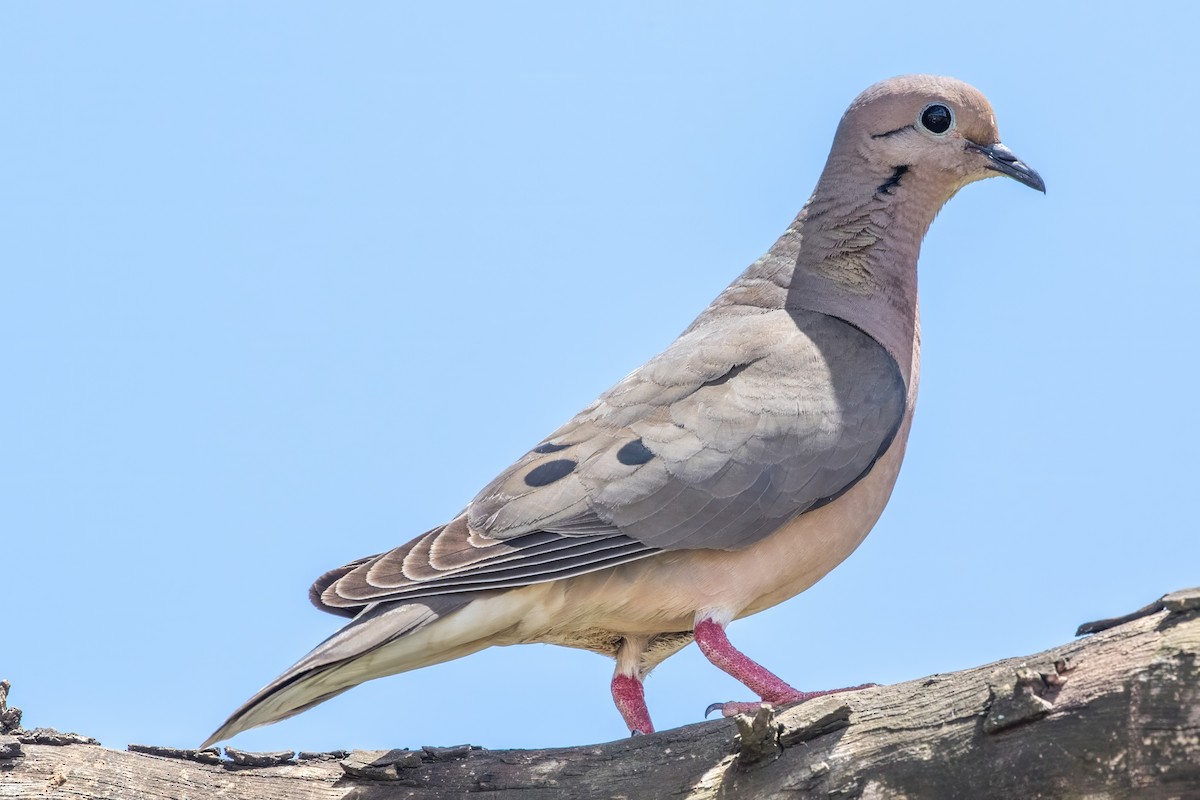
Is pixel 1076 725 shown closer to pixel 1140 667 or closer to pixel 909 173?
pixel 1140 667

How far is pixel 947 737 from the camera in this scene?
3.31 m

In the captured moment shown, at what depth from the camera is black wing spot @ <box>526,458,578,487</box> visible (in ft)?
15.4

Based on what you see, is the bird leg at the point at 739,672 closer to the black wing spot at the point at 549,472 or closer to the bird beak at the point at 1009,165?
the black wing spot at the point at 549,472

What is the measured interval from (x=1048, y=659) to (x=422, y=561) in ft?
6.54

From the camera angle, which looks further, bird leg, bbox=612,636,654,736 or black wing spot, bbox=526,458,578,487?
bird leg, bbox=612,636,654,736

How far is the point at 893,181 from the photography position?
18.7 feet

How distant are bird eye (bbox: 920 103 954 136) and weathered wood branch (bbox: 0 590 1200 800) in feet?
9.36

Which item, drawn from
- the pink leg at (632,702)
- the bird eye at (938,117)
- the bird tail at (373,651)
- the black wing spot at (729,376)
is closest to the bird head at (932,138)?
the bird eye at (938,117)

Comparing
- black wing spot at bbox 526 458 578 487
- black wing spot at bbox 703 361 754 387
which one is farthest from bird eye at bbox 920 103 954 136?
black wing spot at bbox 526 458 578 487

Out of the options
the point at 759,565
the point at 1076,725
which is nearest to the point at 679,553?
the point at 759,565

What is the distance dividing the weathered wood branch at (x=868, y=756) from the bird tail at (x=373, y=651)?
284 mm

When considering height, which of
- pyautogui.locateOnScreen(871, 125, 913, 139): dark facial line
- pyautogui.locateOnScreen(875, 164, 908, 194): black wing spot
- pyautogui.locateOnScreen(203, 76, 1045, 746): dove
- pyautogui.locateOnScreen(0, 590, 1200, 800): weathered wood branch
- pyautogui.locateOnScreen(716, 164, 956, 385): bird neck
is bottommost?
pyautogui.locateOnScreen(0, 590, 1200, 800): weathered wood branch

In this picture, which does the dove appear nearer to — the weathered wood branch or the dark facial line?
the dark facial line

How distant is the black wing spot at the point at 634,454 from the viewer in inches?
187
